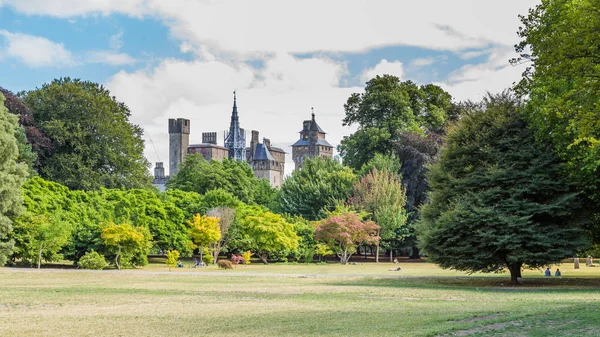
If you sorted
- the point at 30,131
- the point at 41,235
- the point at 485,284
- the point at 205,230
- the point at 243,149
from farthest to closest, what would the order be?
the point at 243,149
the point at 30,131
the point at 205,230
the point at 41,235
the point at 485,284

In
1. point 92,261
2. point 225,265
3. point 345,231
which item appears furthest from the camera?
point 345,231

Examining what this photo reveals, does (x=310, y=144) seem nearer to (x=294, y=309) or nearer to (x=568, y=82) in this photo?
(x=568, y=82)

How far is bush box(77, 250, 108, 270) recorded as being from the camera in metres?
43.4

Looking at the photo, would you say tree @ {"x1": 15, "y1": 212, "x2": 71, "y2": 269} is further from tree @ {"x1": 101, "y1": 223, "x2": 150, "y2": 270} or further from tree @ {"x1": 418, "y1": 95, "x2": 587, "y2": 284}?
tree @ {"x1": 418, "y1": 95, "x2": 587, "y2": 284}

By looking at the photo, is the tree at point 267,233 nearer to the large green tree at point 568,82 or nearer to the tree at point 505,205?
the tree at point 505,205

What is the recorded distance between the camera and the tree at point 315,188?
65.8m

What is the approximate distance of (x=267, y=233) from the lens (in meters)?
54.7

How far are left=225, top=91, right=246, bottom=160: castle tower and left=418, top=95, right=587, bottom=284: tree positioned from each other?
13646 centimetres

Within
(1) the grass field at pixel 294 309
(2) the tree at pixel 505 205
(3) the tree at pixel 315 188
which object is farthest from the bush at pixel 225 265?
(3) the tree at pixel 315 188

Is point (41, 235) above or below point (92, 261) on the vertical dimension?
above

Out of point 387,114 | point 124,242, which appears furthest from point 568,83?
point 387,114

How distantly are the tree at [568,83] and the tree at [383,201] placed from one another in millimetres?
29134

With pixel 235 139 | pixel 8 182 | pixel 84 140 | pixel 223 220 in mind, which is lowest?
pixel 223 220

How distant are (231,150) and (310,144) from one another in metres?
16.9
